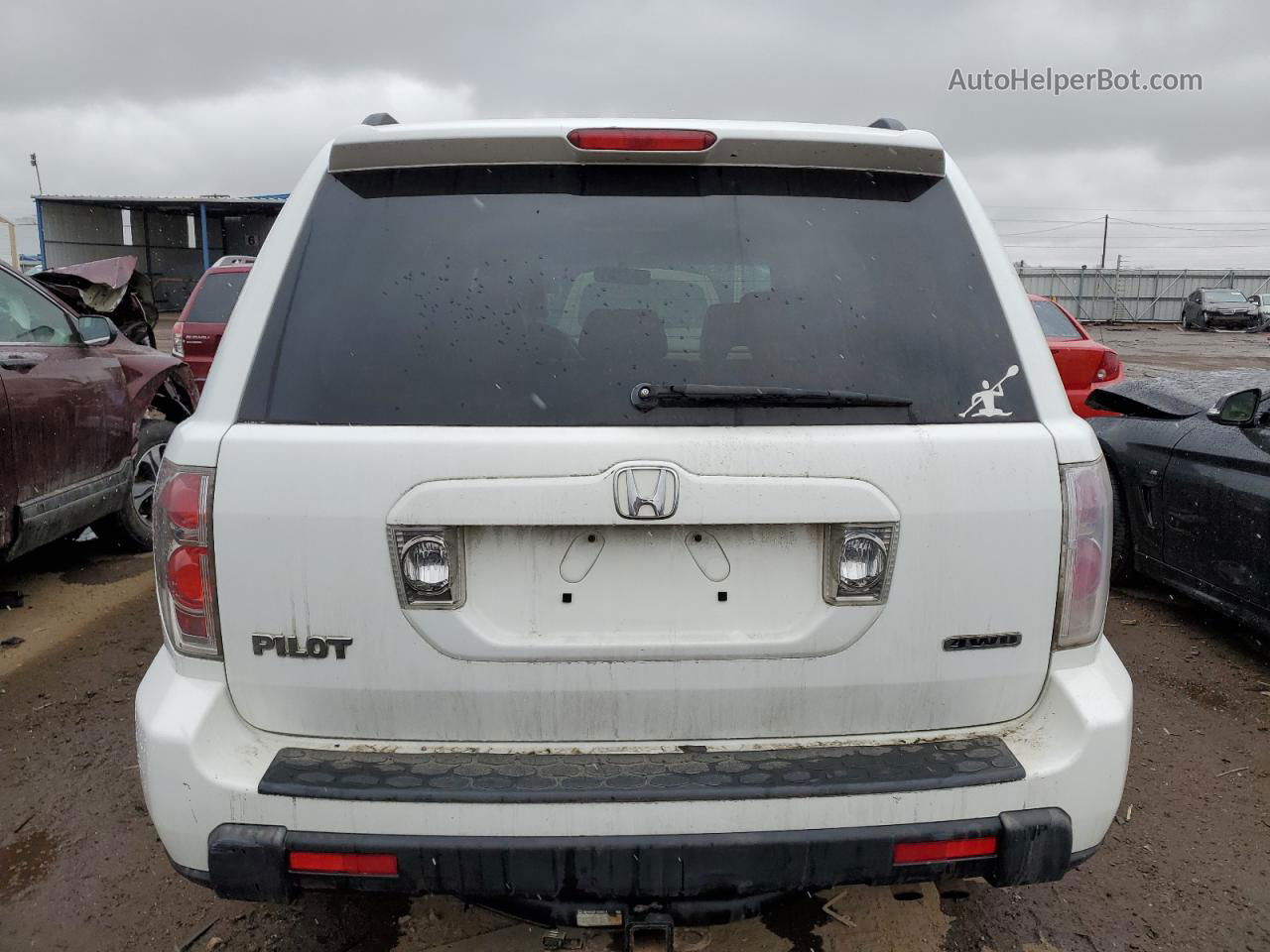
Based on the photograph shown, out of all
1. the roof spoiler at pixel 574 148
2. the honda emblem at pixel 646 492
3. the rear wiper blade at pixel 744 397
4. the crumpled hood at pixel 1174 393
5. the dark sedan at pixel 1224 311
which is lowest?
the dark sedan at pixel 1224 311

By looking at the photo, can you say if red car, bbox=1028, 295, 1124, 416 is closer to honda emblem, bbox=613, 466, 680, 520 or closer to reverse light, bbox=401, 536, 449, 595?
honda emblem, bbox=613, 466, 680, 520

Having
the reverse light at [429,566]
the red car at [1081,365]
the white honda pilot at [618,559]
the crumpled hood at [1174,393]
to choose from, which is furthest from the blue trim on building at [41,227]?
the reverse light at [429,566]

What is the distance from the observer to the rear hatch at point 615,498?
5.68 ft

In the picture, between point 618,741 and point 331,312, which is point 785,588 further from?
point 331,312

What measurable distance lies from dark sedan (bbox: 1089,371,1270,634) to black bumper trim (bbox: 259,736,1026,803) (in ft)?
9.15

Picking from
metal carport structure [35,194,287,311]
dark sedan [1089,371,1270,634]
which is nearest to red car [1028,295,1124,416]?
dark sedan [1089,371,1270,634]

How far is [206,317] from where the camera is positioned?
9812mm

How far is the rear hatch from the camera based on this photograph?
1730mm

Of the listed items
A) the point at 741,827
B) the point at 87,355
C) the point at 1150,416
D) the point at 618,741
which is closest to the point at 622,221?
the point at 618,741

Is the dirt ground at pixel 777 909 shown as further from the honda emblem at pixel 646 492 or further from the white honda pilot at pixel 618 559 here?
the honda emblem at pixel 646 492

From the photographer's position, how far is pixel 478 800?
5.49 feet

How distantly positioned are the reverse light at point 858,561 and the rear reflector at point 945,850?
0.45 metres

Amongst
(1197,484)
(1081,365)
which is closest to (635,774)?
(1197,484)

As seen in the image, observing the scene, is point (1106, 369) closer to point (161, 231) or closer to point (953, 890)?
point (953, 890)
